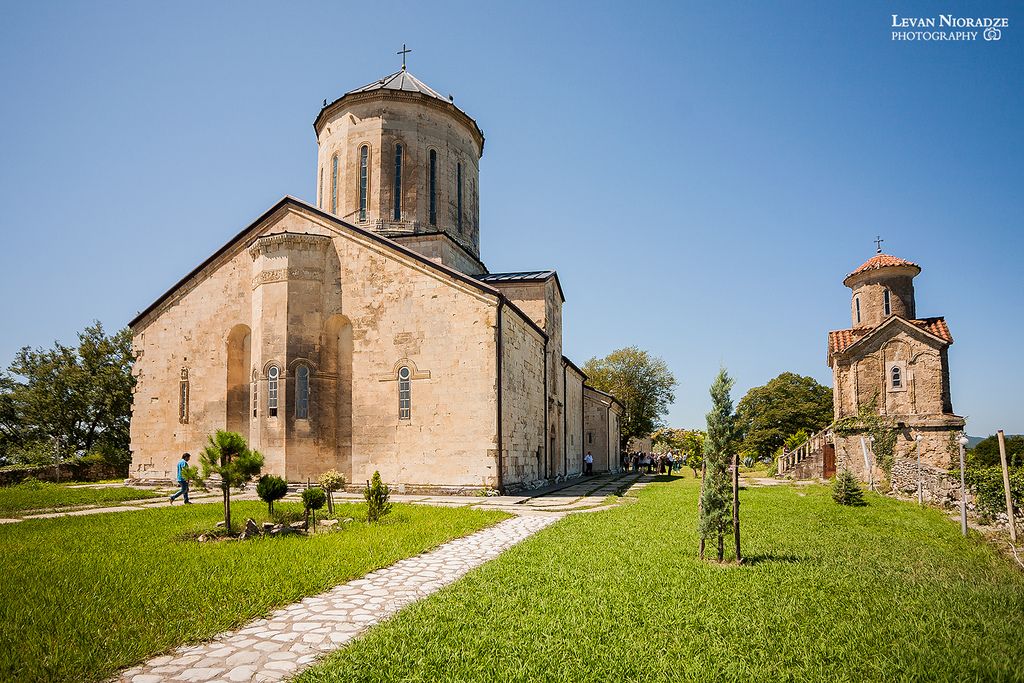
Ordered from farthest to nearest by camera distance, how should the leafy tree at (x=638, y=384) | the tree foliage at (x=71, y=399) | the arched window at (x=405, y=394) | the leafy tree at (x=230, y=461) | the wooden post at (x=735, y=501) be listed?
the leafy tree at (x=638, y=384), the tree foliage at (x=71, y=399), the arched window at (x=405, y=394), the leafy tree at (x=230, y=461), the wooden post at (x=735, y=501)

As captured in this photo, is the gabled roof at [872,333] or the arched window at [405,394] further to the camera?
the gabled roof at [872,333]

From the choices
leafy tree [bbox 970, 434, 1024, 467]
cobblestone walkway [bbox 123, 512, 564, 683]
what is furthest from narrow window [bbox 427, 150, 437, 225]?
leafy tree [bbox 970, 434, 1024, 467]

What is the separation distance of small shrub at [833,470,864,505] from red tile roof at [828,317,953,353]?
12.5m

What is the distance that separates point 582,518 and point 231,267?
1463 cm

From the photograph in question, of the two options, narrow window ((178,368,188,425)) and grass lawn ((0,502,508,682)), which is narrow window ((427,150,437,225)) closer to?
narrow window ((178,368,188,425))

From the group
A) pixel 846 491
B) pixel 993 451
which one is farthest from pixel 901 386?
pixel 846 491

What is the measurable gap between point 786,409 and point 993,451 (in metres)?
37.6

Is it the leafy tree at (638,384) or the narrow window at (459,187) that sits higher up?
the narrow window at (459,187)

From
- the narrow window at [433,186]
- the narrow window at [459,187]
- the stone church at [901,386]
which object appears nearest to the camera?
the narrow window at [433,186]

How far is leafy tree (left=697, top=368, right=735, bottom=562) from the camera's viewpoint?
740cm

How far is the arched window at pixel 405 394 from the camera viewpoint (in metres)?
16.7

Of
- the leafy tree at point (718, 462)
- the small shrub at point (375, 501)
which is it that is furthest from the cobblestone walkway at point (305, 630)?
the small shrub at point (375, 501)

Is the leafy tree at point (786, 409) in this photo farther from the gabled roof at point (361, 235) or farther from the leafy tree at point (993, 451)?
the gabled roof at point (361, 235)

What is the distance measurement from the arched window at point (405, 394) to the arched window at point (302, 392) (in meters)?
2.86
